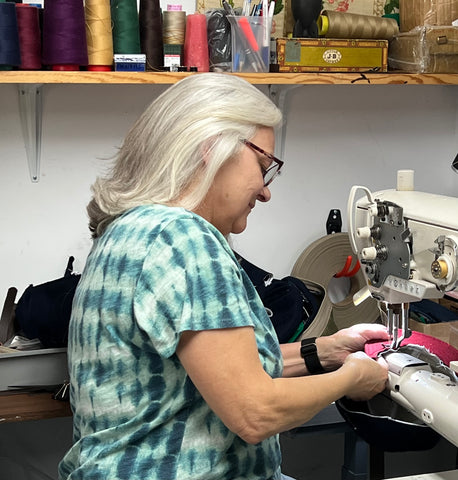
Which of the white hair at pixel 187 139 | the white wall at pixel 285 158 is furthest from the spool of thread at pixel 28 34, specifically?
the white hair at pixel 187 139

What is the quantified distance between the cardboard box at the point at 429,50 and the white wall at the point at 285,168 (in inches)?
12.1

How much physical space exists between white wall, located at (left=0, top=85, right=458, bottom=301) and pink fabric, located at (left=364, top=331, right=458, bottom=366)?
123 cm

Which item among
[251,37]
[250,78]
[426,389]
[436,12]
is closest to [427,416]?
Answer: [426,389]

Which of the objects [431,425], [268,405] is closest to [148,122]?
[268,405]

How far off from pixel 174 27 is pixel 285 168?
728 mm

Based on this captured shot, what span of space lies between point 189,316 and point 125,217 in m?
0.24

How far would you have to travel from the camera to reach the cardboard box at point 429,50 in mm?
2598

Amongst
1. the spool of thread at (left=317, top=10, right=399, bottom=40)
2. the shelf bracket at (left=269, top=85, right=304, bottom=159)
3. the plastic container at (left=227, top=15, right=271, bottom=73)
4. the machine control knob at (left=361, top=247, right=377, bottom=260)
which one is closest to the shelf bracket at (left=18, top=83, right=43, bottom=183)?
the plastic container at (left=227, top=15, right=271, bottom=73)

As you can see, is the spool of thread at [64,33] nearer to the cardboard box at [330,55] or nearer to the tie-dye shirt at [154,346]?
the cardboard box at [330,55]

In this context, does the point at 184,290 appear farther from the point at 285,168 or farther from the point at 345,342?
the point at 285,168

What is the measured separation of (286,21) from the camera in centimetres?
265

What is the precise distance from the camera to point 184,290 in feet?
3.96

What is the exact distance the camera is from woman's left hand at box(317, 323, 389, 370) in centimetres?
175

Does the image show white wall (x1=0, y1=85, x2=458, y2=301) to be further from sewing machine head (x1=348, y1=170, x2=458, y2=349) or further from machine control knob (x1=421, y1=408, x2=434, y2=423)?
machine control knob (x1=421, y1=408, x2=434, y2=423)
